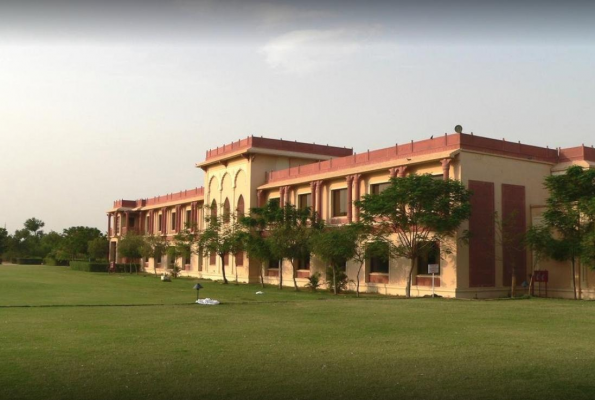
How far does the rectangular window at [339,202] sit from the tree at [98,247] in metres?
48.1

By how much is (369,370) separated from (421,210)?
19.6 meters

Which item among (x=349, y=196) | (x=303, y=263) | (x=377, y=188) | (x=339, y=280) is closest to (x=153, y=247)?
(x=303, y=263)

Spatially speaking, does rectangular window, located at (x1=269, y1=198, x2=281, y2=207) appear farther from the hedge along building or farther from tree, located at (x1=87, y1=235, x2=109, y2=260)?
tree, located at (x1=87, y1=235, x2=109, y2=260)

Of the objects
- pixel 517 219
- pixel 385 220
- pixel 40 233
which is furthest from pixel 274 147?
pixel 40 233

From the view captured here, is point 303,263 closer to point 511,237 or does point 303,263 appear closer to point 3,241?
point 511,237

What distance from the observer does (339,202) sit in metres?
37.8

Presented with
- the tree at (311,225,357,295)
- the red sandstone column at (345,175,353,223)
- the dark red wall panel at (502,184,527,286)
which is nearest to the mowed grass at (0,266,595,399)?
the dark red wall panel at (502,184,527,286)

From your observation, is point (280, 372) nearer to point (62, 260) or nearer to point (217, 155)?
point (217, 155)

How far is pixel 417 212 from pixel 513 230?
226 inches

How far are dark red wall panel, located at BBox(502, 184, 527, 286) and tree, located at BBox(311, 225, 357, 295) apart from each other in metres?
7.41

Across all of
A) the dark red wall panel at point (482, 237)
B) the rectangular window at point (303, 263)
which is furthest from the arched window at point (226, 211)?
the dark red wall panel at point (482, 237)

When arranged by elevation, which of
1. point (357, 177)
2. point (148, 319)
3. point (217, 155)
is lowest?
point (148, 319)

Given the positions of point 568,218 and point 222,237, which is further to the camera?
point 222,237

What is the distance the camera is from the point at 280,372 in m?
9.60
